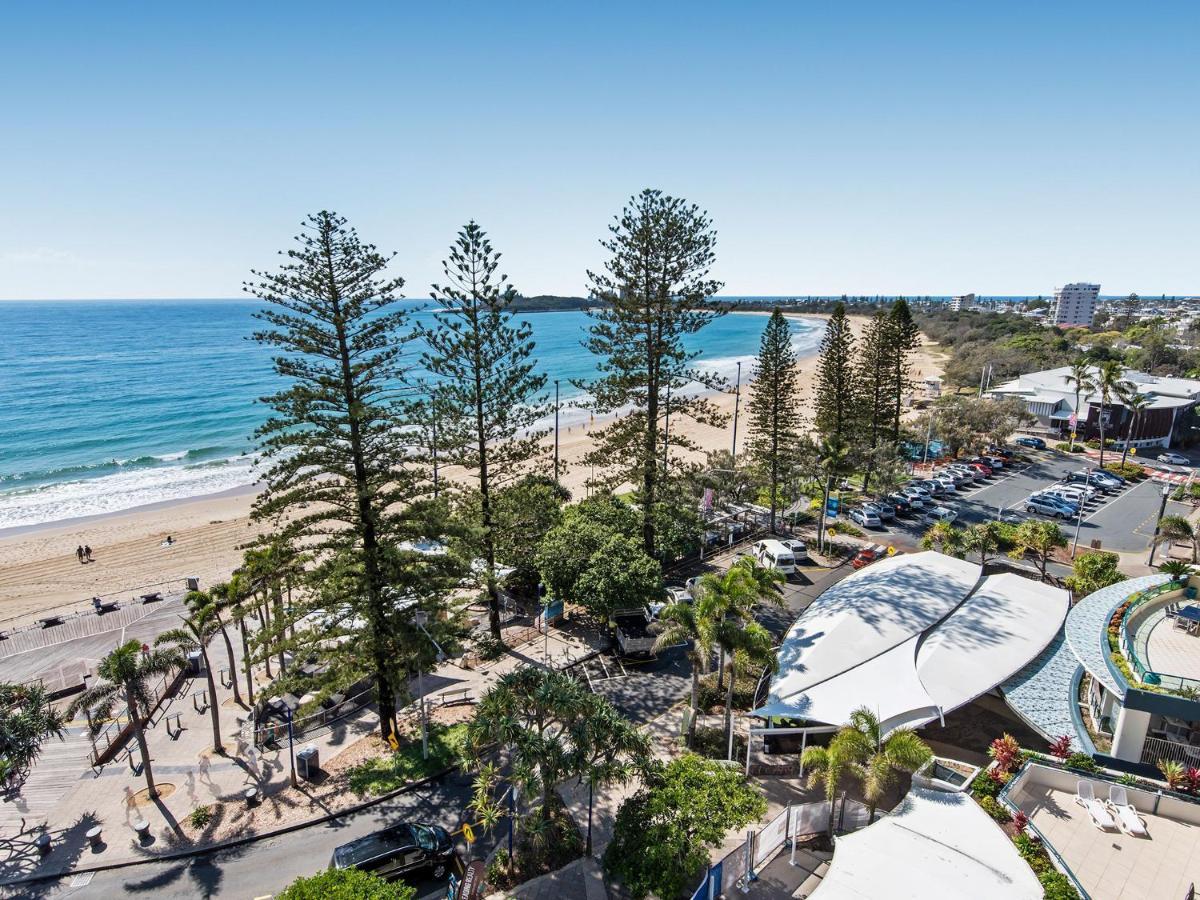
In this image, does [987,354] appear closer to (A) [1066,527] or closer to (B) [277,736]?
(A) [1066,527]

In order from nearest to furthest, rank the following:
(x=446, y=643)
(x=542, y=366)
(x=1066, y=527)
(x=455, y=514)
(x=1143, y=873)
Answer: (x=1143, y=873) < (x=446, y=643) < (x=455, y=514) < (x=1066, y=527) < (x=542, y=366)

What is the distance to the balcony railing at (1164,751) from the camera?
476 inches

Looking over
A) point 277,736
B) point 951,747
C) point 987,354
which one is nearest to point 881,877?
point 951,747

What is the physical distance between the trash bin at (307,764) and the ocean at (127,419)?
1006 cm

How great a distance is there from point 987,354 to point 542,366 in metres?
60.9

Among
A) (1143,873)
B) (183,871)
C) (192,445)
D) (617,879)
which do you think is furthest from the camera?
(192,445)

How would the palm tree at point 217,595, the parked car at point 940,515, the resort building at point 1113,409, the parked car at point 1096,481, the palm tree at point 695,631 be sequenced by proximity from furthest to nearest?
1. the resort building at point 1113,409
2. the parked car at point 1096,481
3. the parked car at point 940,515
4. the palm tree at point 217,595
5. the palm tree at point 695,631

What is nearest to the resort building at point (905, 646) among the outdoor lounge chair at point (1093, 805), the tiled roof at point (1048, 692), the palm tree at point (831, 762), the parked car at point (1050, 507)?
the tiled roof at point (1048, 692)

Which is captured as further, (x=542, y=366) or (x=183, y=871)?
(x=542, y=366)

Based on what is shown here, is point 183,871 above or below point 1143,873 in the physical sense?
below

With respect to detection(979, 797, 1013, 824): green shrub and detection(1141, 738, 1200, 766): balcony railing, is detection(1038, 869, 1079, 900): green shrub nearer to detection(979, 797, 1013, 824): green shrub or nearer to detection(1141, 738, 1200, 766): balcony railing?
detection(979, 797, 1013, 824): green shrub

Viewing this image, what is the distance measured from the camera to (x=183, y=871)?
451 inches

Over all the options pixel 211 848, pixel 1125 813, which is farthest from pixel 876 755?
pixel 211 848

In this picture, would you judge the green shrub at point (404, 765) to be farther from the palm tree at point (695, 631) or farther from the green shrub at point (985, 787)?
the green shrub at point (985, 787)
